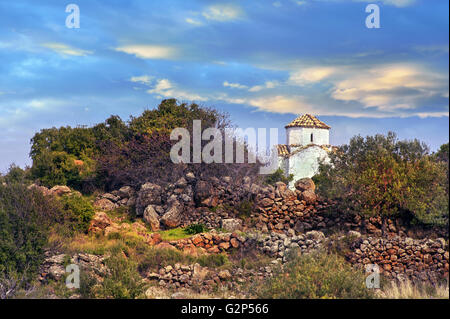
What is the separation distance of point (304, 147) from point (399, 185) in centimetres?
2607

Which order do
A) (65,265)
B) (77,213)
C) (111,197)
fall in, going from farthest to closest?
(111,197) < (77,213) < (65,265)

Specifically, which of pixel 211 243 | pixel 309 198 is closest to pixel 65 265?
pixel 211 243

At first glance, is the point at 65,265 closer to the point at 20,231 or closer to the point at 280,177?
the point at 20,231

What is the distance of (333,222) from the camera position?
65.0 ft

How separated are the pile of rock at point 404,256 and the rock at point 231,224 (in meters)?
5.19

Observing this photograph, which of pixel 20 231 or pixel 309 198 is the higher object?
pixel 309 198

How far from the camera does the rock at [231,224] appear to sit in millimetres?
19217

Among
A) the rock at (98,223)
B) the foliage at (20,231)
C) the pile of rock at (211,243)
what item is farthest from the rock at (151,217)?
the foliage at (20,231)

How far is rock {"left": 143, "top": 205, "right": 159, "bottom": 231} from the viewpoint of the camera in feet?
65.9

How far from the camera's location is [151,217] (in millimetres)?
20312

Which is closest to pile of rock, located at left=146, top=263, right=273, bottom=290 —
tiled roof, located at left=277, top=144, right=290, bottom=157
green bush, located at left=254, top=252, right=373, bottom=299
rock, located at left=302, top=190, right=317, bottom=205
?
green bush, located at left=254, top=252, right=373, bottom=299

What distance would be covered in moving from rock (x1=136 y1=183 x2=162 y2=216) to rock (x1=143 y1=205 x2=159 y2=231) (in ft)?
2.77

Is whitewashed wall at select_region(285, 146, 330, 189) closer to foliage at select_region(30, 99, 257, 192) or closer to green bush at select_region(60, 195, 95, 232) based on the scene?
foliage at select_region(30, 99, 257, 192)

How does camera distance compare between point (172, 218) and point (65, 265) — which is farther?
point (172, 218)
